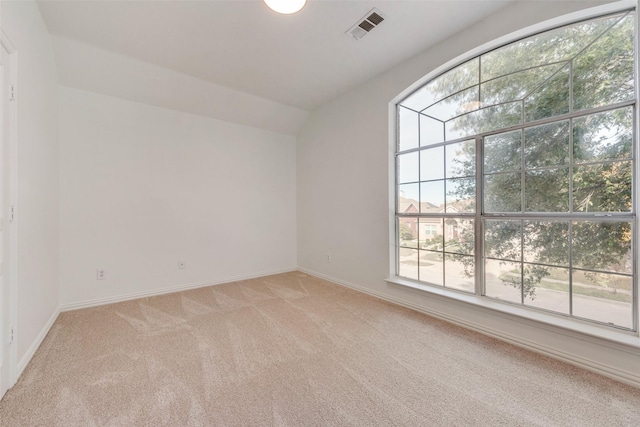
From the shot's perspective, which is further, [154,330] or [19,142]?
[154,330]

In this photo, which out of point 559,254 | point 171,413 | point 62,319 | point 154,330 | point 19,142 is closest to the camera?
point 171,413

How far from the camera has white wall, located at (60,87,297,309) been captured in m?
2.88

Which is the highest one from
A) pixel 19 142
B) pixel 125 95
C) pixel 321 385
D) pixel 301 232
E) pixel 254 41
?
pixel 254 41

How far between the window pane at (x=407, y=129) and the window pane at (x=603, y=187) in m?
1.50

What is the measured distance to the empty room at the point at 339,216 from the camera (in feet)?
5.16

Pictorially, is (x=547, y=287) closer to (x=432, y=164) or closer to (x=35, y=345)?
(x=432, y=164)

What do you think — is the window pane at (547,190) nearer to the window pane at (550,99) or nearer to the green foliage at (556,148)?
the green foliage at (556,148)

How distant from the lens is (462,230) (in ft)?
8.48

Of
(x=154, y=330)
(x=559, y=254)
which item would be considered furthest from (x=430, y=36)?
(x=154, y=330)

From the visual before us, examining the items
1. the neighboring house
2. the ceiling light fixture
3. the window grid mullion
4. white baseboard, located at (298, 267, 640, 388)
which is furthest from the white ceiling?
white baseboard, located at (298, 267, 640, 388)

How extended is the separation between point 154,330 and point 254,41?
9.84 feet

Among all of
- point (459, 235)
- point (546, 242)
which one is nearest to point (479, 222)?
point (459, 235)

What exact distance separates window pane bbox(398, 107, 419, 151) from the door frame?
11.3 feet

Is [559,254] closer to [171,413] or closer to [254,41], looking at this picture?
[171,413]
